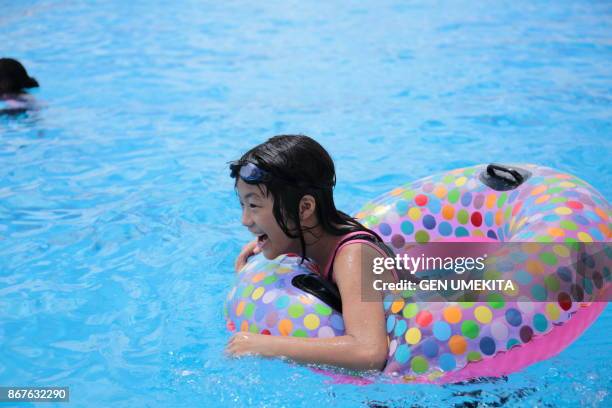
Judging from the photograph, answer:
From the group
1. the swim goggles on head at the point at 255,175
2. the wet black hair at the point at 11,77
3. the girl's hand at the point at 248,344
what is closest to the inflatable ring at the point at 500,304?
the girl's hand at the point at 248,344

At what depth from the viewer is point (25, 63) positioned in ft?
31.2

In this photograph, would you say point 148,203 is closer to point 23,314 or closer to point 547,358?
point 23,314

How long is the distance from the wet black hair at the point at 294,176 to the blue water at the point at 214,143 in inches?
23.3

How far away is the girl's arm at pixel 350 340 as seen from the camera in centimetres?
271

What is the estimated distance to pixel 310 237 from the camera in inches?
118

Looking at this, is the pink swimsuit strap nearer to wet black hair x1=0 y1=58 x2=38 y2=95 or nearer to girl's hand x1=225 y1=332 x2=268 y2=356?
girl's hand x1=225 y1=332 x2=268 y2=356

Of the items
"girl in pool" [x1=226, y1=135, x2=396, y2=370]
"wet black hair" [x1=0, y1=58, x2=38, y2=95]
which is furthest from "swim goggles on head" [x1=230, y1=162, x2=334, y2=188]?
"wet black hair" [x1=0, y1=58, x2=38, y2=95]

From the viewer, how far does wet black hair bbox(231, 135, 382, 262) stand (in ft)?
9.39

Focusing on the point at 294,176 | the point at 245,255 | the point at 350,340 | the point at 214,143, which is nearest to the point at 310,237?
the point at 294,176

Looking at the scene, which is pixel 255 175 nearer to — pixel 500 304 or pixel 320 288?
pixel 320 288

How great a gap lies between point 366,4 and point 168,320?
1044cm

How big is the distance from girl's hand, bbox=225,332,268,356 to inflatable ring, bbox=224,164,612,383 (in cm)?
13

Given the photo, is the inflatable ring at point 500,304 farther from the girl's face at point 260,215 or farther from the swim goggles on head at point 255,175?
the swim goggles on head at point 255,175

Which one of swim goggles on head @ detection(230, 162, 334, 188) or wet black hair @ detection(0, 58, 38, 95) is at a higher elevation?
swim goggles on head @ detection(230, 162, 334, 188)
